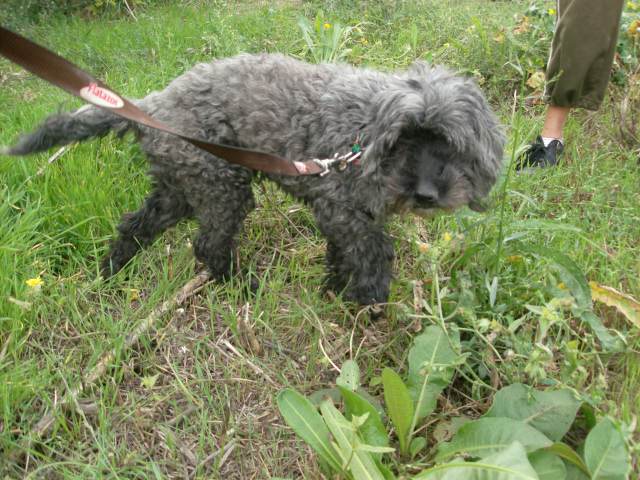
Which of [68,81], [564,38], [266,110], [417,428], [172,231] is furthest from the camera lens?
[564,38]

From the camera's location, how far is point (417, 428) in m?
2.26

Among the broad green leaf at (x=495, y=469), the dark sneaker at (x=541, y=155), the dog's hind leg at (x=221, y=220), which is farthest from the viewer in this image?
the dark sneaker at (x=541, y=155)

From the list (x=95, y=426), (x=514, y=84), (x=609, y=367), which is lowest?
(x=95, y=426)

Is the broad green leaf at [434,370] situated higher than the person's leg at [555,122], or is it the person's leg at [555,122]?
→ the person's leg at [555,122]

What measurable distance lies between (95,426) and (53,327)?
1.92 ft

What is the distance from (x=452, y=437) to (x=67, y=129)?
2260 millimetres

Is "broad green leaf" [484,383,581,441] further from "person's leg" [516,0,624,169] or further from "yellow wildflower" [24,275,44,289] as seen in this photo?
"person's leg" [516,0,624,169]

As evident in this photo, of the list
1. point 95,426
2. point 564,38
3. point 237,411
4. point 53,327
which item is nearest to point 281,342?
point 237,411

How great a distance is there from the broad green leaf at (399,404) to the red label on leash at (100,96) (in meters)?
1.30

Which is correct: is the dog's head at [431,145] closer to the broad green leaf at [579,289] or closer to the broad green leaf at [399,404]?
the broad green leaf at [579,289]

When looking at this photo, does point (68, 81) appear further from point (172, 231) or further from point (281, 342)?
point (172, 231)

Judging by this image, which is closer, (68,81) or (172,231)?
(68,81)

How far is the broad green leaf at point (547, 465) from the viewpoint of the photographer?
6.10 feet

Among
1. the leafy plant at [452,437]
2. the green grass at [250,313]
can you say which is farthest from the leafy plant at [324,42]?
the leafy plant at [452,437]
